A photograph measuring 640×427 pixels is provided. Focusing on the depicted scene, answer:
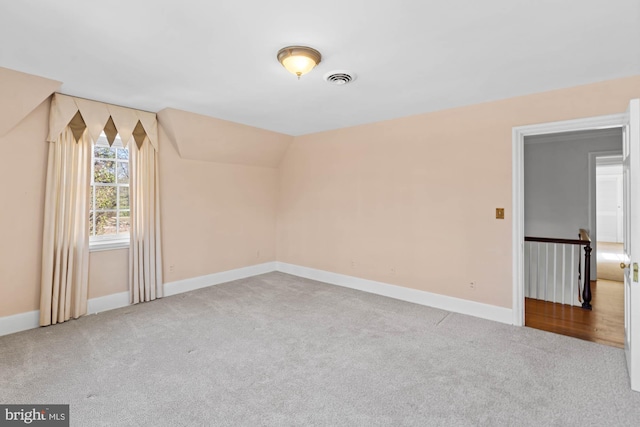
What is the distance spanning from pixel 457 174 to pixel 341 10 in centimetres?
253

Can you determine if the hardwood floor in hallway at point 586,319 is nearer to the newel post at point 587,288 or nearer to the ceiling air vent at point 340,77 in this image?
the newel post at point 587,288

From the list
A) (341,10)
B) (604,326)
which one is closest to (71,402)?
(341,10)

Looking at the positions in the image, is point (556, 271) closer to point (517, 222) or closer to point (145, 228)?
point (517, 222)

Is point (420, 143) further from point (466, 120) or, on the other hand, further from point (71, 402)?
point (71, 402)

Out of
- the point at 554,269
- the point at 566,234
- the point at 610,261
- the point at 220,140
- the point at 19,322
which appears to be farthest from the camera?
the point at 610,261

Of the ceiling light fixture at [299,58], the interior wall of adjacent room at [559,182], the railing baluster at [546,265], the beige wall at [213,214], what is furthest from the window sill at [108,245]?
the interior wall of adjacent room at [559,182]

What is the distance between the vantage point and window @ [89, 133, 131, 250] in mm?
3844

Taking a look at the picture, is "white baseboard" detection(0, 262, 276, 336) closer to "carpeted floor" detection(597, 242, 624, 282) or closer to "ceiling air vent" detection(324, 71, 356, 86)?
"ceiling air vent" detection(324, 71, 356, 86)

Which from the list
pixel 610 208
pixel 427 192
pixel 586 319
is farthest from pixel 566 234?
pixel 610 208

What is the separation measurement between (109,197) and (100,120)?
3.23ft

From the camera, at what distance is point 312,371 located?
2.44 meters

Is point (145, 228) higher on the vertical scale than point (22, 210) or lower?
lower

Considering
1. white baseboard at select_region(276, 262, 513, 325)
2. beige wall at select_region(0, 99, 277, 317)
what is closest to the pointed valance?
beige wall at select_region(0, 99, 277, 317)

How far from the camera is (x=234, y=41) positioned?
85.7 inches
